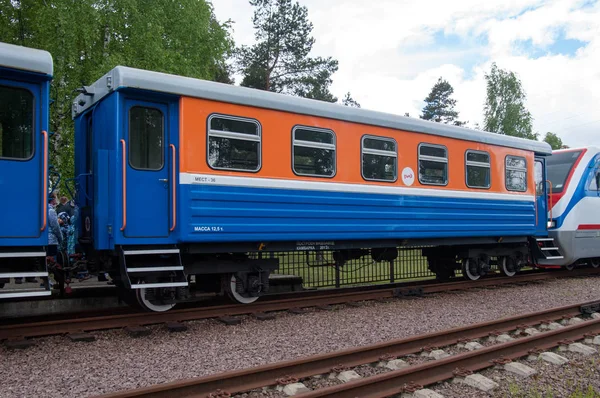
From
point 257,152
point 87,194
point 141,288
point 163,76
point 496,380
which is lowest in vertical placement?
point 496,380

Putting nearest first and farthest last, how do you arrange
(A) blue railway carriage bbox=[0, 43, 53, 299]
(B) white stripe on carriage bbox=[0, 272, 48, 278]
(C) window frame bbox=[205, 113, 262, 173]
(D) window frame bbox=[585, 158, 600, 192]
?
(B) white stripe on carriage bbox=[0, 272, 48, 278] < (A) blue railway carriage bbox=[0, 43, 53, 299] < (C) window frame bbox=[205, 113, 262, 173] < (D) window frame bbox=[585, 158, 600, 192]

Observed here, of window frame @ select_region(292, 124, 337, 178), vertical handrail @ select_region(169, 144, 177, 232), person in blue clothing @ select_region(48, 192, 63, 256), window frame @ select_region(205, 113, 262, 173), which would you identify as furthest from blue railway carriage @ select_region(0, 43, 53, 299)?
window frame @ select_region(292, 124, 337, 178)

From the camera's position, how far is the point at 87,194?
304 inches

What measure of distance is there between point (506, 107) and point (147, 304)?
4675 cm

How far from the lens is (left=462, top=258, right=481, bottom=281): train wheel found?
11523 millimetres

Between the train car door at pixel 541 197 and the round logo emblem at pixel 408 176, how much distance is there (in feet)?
14.8

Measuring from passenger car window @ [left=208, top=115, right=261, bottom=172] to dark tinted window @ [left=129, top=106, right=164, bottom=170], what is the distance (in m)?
0.69

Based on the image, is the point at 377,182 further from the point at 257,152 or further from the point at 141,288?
the point at 141,288

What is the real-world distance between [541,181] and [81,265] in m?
10.7

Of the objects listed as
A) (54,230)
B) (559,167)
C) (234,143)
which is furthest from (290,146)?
(559,167)

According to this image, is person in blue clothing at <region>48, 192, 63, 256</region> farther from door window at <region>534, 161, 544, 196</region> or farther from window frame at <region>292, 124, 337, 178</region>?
door window at <region>534, 161, 544, 196</region>

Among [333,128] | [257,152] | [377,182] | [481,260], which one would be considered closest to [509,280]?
[481,260]

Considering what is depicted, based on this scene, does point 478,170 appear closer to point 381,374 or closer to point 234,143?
point 234,143

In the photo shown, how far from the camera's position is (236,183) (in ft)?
24.8
